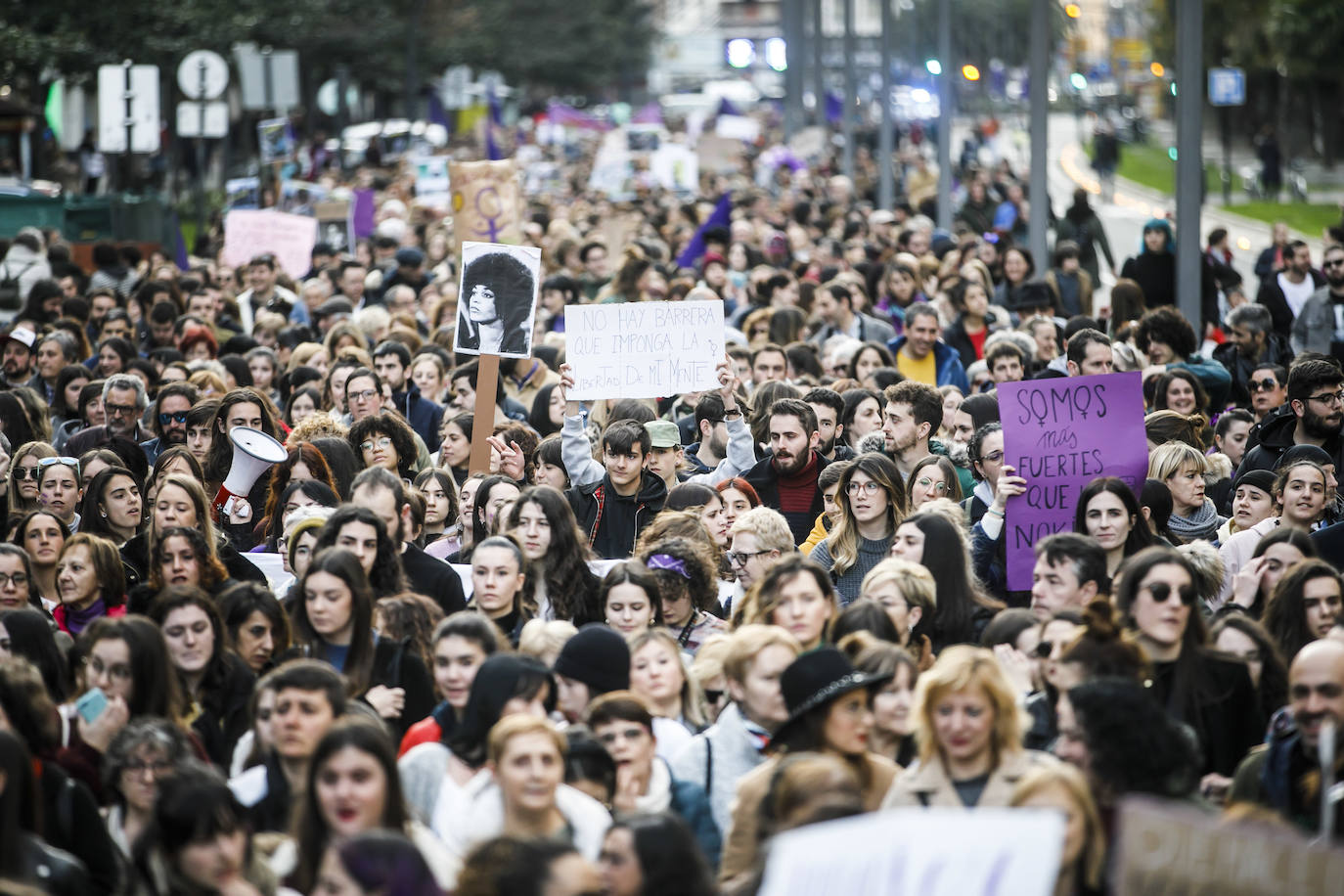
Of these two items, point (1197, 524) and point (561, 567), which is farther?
point (1197, 524)

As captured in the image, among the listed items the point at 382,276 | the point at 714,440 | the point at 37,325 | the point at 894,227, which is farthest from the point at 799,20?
the point at 714,440

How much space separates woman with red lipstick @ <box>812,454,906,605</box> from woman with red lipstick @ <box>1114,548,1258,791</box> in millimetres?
Result: 2043

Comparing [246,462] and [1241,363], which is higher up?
[1241,363]

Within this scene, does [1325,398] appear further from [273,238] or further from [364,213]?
[364,213]

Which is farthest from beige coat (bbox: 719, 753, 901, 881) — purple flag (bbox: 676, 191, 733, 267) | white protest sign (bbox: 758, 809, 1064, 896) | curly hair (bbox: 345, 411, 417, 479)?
purple flag (bbox: 676, 191, 733, 267)

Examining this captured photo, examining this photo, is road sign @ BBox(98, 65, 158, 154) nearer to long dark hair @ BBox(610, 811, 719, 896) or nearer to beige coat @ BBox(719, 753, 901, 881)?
beige coat @ BBox(719, 753, 901, 881)

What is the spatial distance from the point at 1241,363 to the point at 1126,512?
18.3 ft

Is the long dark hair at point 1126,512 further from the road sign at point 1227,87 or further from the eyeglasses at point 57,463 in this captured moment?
the road sign at point 1227,87

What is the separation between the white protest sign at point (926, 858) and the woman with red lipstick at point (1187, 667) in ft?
7.93

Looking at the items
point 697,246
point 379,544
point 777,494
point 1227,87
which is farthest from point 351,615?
point 1227,87

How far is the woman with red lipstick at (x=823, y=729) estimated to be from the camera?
5.58m

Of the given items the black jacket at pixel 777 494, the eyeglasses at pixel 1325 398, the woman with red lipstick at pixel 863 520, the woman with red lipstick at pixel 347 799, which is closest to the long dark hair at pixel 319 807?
the woman with red lipstick at pixel 347 799

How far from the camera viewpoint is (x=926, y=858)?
3857 mm

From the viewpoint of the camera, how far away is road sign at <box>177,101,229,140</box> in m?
25.2
